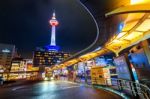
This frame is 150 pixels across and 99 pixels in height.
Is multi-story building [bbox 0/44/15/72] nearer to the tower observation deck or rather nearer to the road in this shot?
the tower observation deck

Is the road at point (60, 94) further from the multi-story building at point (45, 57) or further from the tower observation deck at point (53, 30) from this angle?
the multi-story building at point (45, 57)

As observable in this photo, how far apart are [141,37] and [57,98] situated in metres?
5.80

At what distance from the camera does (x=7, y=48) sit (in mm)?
99312

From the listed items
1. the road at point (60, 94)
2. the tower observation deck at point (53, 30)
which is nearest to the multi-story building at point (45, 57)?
the tower observation deck at point (53, 30)

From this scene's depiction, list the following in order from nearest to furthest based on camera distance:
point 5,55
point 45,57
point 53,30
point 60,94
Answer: point 60,94 → point 5,55 → point 53,30 → point 45,57

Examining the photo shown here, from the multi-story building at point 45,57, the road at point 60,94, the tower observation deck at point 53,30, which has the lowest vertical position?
the road at point 60,94

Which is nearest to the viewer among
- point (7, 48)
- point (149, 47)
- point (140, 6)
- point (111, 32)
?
point (140, 6)

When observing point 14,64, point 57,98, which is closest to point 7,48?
point 14,64

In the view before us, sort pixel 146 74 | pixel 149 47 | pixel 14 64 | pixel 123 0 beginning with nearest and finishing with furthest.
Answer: pixel 123 0 → pixel 149 47 → pixel 146 74 → pixel 14 64

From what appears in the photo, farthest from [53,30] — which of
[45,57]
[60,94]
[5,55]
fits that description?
[60,94]

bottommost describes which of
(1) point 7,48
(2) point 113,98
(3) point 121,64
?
(2) point 113,98

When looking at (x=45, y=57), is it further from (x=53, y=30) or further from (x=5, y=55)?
(x=5, y=55)

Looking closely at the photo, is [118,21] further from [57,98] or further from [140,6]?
[57,98]

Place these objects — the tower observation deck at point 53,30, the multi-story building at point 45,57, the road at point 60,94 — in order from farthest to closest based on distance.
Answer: the multi-story building at point 45,57 → the tower observation deck at point 53,30 → the road at point 60,94
